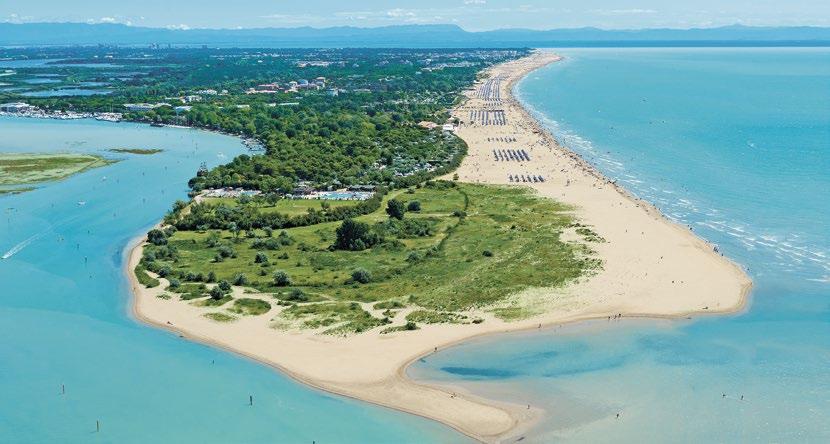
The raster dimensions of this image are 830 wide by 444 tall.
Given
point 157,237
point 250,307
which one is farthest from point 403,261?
point 157,237

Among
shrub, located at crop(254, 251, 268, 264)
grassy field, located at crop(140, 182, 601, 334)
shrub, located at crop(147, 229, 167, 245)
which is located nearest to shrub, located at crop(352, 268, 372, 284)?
grassy field, located at crop(140, 182, 601, 334)

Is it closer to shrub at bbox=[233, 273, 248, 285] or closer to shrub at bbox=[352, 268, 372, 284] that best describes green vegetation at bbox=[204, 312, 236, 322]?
shrub at bbox=[233, 273, 248, 285]

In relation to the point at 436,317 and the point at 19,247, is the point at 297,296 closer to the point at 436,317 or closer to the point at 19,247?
the point at 436,317

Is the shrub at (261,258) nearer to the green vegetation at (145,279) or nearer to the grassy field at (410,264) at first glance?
the grassy field at (410,264)

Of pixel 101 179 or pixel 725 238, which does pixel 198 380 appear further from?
pixel 101 179

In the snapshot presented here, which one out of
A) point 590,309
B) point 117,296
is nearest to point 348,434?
point 590,309

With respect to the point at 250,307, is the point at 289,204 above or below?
above

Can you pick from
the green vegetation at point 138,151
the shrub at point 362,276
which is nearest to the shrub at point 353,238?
the shrub at point 362,276
